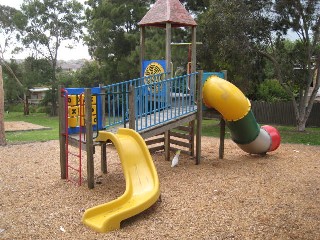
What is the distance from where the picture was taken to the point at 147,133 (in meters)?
7.23

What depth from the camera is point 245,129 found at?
28.6 ft

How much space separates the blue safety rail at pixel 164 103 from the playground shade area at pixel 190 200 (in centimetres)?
124

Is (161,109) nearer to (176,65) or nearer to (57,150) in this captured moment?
(57,150)

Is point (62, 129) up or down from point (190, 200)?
up

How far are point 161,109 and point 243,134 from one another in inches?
82.1

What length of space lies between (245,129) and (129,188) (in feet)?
13.4

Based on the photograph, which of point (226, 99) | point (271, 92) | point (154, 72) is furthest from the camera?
point (271, 92)

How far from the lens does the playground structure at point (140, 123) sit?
18.1ft

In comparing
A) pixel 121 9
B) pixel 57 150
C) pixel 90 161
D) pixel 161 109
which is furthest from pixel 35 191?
pixel 121 9

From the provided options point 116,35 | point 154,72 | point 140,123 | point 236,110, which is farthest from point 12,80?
point 236,110

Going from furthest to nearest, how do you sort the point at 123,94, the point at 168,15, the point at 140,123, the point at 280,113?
the point at 280,113 < the point at 168,15 < the point at 140,123 < the point at 123,94

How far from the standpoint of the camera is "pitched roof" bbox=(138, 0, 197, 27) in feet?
27.6

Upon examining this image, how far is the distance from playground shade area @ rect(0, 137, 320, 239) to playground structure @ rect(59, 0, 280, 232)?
0.28 meters

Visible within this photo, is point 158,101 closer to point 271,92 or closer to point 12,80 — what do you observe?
point 271,92
